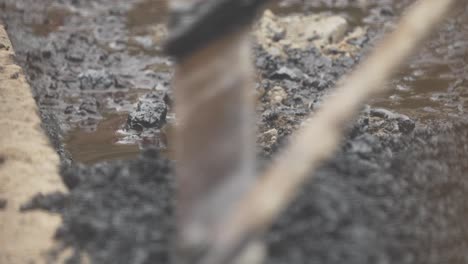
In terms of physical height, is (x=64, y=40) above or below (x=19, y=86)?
→ above

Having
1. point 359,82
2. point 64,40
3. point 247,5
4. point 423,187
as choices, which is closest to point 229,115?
point 247,5

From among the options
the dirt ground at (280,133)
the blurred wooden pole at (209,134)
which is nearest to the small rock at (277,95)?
the dirt ground at (280,133)

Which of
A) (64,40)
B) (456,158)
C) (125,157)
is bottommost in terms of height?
(456,158)

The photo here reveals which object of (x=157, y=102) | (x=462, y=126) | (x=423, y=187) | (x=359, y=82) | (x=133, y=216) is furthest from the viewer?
(x=157, y=102)

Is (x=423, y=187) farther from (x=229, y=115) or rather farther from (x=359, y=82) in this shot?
(x=229, y=115)

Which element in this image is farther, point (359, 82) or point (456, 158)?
point (456, 158)

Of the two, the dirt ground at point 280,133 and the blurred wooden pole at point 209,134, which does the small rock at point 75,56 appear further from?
the blurred wooden pole at point 209,134

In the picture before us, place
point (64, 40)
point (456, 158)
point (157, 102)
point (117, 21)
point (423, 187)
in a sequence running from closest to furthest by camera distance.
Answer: point (423, 187), point (456, 158), point (157, 102), point (64, 40), point (117, 21)
